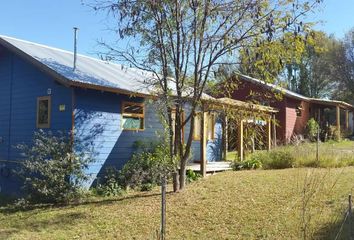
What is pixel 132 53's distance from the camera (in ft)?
34.9

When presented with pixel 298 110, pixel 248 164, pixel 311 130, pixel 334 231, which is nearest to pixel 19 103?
pixel 248 164

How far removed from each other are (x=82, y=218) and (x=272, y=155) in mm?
7852

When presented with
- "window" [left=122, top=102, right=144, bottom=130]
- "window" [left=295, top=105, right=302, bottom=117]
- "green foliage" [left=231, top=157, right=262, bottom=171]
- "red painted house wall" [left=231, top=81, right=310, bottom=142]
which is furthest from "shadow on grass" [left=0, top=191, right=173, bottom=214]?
"window" [left=295, top=105, right=302, bottom=117]

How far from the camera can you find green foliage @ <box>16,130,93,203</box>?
10.5m

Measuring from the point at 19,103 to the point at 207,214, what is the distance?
26.8ft

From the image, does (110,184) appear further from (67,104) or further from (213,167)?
(213,167)

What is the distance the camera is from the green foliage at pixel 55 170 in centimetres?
1050

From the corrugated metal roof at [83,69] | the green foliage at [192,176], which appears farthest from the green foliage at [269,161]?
the corrugated metal roof at [83,69]

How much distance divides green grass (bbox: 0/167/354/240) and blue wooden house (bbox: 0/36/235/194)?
8.46 ft

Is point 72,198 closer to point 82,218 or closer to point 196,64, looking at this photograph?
point 82,218

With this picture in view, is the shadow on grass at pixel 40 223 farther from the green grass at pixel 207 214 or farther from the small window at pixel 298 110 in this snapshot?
the small window at pixel 298 110

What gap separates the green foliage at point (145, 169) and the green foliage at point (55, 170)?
129 cm

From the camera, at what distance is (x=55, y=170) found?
1064cm

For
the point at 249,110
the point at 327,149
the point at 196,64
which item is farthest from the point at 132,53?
the point at 327,149
